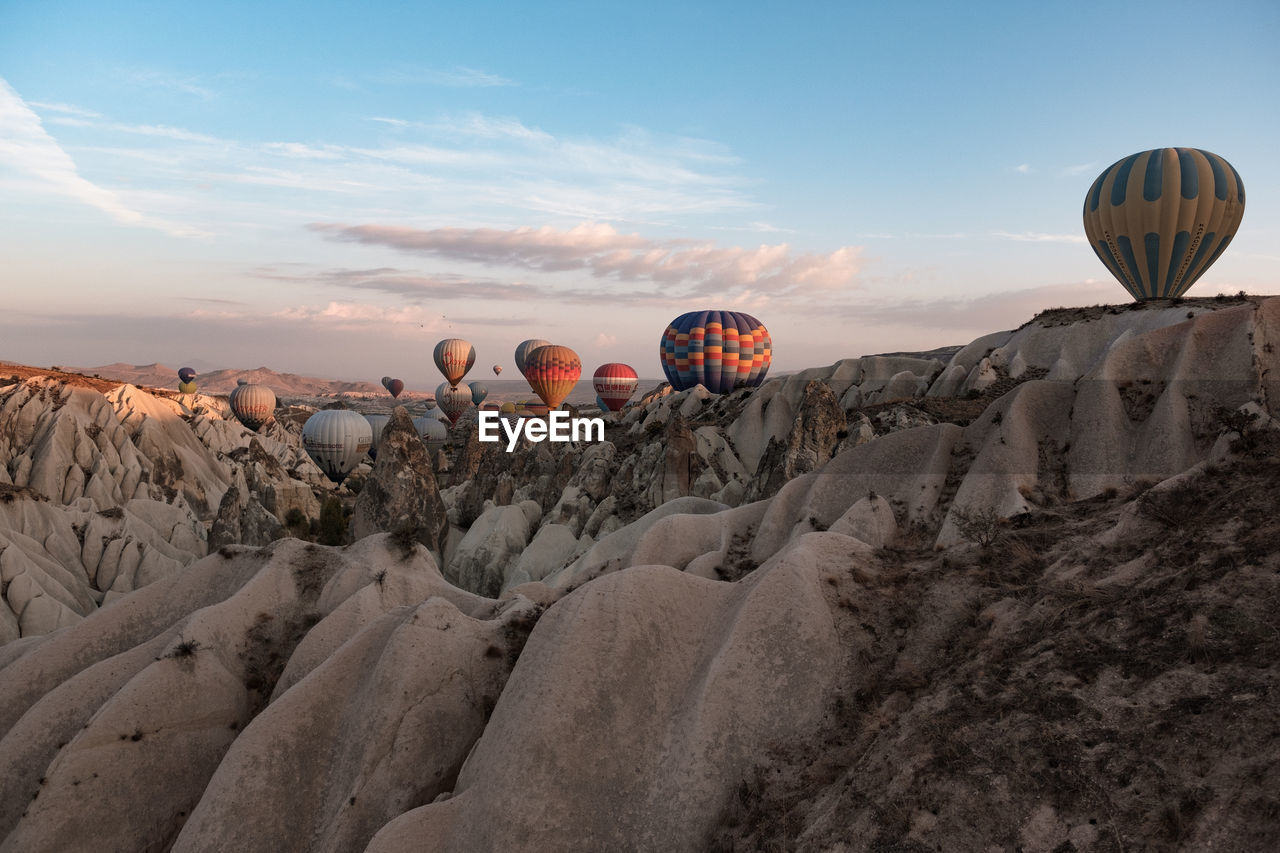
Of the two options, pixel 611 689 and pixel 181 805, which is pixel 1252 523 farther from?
pixel 181 805

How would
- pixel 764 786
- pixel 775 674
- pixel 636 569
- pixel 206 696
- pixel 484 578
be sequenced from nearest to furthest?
pixel 764 786 < pixel 775 674 < pixel 636 569 < pixel 206 696 < pixel 484 578

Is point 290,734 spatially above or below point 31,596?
above

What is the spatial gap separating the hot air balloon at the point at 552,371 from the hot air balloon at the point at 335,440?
37546 mm

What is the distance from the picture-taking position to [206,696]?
57.6 feet

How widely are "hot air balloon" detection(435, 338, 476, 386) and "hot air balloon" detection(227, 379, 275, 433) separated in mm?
32558

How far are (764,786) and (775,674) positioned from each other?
216 cm

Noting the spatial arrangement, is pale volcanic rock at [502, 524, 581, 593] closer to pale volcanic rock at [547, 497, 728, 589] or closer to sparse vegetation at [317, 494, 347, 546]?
pale volcanic rock at [547, 497, 728, 589]

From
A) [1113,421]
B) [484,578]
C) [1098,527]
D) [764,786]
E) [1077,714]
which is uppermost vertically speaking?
[1113,421]

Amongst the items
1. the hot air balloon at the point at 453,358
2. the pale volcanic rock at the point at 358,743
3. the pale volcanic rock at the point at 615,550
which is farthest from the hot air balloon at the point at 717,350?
the hot air balloon at the point at 453,358

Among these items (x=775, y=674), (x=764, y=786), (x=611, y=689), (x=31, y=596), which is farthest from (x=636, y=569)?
(x=31, y=596)

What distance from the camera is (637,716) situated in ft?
43.3

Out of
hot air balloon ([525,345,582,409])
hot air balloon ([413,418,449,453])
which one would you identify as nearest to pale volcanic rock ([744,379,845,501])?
hot air balloon ([525,345,582,409])

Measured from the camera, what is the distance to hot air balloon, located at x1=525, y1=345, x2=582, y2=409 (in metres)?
111

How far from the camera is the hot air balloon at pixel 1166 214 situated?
4381 cm
